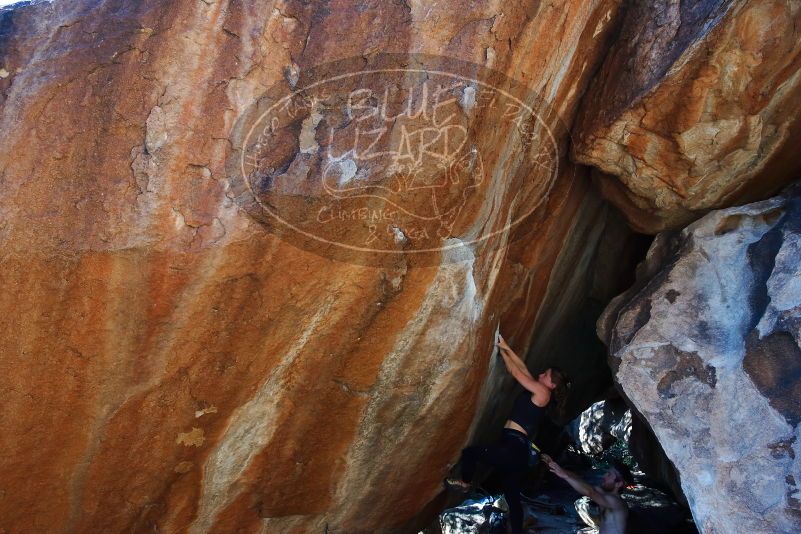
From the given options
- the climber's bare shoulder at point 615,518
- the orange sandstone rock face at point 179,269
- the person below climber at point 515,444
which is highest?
the orange sandstone rock face at point 179,269

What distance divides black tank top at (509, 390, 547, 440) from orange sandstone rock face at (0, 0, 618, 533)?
1014 mm

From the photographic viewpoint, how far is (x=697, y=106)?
3.22 m

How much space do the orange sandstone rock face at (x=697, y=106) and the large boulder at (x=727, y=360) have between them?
0.73 feet

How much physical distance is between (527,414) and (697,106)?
81.3 inches

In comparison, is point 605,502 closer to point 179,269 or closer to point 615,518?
point 615,518

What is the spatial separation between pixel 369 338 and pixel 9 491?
5.63ft

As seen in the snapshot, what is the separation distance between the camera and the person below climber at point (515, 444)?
4.18 metres

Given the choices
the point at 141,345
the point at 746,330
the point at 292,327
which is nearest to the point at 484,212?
the point at 292,327

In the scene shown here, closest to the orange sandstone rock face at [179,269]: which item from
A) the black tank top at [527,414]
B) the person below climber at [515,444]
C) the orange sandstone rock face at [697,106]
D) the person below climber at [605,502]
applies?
the orange sandstone rock face at [697,106]

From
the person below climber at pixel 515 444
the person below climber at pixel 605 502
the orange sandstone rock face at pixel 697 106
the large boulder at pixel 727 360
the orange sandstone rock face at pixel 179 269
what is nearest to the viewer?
the orange sandstone rock face at pixel 179 269

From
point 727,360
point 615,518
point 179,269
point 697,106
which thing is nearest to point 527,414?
point 615,518

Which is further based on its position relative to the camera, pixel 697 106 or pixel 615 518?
pixel 615 518

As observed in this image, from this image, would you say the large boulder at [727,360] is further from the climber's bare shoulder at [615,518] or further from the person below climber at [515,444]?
the climber's bare shoulder at [615,518]

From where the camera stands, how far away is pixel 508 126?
10.8 ft
